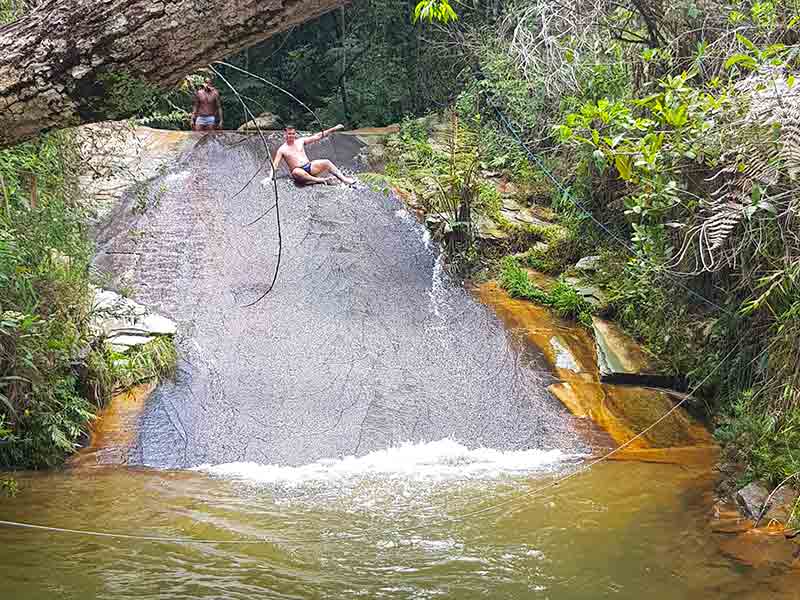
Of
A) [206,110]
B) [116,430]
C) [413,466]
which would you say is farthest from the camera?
[206,110]

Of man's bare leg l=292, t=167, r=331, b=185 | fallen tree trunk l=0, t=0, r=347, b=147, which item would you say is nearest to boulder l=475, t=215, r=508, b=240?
man's bare leg l=292, t=167, r=331, b=185

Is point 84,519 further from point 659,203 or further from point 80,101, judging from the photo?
point 659,203

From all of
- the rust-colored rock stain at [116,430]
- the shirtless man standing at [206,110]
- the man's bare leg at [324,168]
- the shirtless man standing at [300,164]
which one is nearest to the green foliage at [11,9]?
the rust-colored rock stain at [116,430]

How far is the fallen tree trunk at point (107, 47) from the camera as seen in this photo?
72.8 inches

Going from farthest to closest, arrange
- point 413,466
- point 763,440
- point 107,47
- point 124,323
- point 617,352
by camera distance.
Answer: point 617,352 < point 124,323 < point 413,466 < point 763,440 < point 107,47

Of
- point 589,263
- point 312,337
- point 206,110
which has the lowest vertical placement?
point 312,337

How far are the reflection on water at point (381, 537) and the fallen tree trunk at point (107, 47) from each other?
119 inches

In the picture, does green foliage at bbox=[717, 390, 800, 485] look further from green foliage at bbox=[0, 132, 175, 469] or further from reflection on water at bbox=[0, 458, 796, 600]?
green foliage at bbox=[0, 132, 175, 469]

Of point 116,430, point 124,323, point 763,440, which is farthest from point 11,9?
point 763,440

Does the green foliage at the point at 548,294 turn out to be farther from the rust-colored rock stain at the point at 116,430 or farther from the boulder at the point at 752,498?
the rust-colored rock stain at the point at 116,430

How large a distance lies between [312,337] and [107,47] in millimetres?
6834

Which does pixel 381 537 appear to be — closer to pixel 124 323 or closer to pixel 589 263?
pixel 124 323

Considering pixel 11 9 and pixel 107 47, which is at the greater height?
pixel 11 9

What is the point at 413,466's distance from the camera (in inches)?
268
